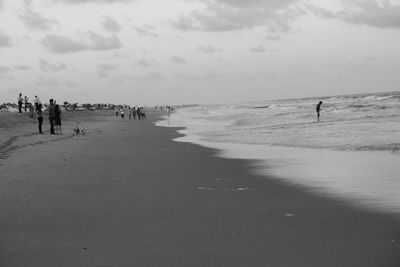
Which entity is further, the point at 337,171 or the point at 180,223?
the point at 337,171

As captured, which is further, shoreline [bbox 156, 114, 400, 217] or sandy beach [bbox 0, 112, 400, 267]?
shoreline [bbox 156, 114, 400, 217]

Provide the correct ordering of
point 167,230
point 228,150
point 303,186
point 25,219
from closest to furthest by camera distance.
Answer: point 167,230 < point 25,219 < point 303,186 < point 228,150

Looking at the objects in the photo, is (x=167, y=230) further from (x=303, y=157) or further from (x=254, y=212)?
(x=303, y=157)

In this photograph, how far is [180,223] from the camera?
7.89 m

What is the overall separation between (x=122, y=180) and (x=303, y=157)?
7359 millimetres

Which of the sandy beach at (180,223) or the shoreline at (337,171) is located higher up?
the sandy beach at (180,223)

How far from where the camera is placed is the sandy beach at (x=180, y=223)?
6.08 m

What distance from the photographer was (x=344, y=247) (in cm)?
640

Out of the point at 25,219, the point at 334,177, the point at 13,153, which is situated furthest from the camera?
the point at 13,153

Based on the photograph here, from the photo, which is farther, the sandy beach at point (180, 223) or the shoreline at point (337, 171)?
the shoreline at point (337, 171)

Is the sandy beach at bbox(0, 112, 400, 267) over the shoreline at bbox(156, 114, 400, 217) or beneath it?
over

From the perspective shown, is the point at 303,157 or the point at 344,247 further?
the point at 303,157

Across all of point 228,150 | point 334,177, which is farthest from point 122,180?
point 228,150

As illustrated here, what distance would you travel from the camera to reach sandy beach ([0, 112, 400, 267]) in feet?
20.0
